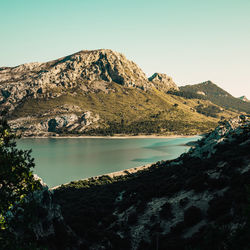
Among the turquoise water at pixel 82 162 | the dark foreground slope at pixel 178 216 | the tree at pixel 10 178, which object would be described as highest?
the tree at pixel 10 178

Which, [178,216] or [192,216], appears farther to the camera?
[178,216]

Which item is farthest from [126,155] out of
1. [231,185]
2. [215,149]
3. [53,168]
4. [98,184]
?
[231,185]

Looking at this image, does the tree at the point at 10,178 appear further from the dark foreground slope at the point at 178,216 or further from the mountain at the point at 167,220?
the dark foreground slope at the point at 178,216

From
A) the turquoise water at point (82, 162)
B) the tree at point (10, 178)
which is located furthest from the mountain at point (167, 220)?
the turquoise water at point (82, 162)

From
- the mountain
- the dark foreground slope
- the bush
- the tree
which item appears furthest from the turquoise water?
the tree

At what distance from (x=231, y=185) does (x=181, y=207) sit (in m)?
7.49

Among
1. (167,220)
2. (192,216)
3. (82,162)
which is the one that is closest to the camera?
(192,216)

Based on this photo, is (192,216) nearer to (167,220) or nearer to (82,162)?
(167,220)

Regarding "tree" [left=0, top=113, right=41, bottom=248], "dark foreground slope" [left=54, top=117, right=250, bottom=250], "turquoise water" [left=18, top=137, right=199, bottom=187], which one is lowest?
"turquoise water" [left=18, top=137, right=199, bottom=187]

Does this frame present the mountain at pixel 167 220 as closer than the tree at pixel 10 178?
No

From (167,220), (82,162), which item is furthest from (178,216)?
(82,162)

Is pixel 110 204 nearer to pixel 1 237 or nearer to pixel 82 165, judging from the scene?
pixel 1 237

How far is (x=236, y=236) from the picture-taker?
16.2 metres

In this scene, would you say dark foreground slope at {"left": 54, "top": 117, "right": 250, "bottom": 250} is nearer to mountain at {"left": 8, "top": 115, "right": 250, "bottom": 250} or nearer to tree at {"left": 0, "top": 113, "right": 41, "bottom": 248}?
mountain at {"left": 8, "top": 115, "right": 250, "bottom": 250}
